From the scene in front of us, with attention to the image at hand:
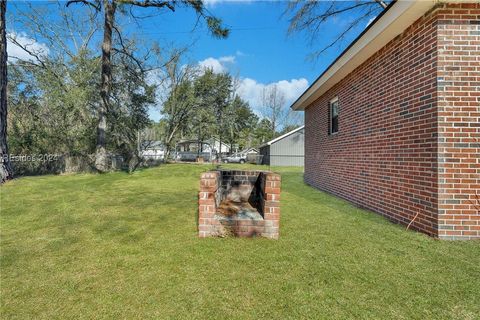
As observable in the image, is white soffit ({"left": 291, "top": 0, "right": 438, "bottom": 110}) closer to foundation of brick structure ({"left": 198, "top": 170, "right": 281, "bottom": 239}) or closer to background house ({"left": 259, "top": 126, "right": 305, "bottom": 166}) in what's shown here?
foundation of brick structure ({"left": 198, "top": 170, "right": 281, "bottom": 239})

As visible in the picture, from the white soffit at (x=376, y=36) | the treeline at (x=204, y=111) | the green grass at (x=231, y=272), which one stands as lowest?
the green grass at (x=231, y=272)

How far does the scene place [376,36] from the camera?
4.44 m

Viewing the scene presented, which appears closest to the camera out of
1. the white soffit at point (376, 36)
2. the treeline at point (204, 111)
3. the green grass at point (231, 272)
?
the green grass at point (231, 272)

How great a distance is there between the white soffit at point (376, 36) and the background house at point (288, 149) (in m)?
20.7

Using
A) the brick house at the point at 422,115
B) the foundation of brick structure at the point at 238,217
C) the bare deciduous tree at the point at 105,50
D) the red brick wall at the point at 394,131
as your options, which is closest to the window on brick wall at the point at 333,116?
the red brick wall at the point at 394,131

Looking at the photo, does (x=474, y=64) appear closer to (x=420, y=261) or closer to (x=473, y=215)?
(x=473, y=215)

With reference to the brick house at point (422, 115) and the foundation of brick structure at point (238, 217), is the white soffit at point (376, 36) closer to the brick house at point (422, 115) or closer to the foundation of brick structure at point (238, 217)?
the brick house at point (422, 115)

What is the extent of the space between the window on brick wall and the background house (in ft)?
64.1

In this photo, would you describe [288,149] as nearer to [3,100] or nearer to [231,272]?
[3,100]

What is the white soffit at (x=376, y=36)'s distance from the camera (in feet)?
11.6

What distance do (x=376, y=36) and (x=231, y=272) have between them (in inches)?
178

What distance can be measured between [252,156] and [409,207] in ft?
102

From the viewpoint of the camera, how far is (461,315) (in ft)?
6.04

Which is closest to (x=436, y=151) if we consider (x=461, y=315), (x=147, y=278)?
(x=461, y=315)
